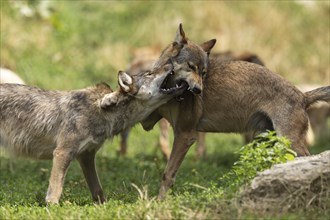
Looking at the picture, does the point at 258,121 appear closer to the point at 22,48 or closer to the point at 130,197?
the point at 130,197

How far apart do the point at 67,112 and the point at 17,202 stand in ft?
4.13

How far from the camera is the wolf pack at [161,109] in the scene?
932cm

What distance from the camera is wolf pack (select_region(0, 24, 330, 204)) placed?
9.32 m

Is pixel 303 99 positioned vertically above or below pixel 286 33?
below

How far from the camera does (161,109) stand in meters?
10.0

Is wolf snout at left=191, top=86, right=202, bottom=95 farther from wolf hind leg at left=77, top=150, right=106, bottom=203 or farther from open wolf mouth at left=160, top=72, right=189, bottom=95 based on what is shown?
wolf hind leg at left=77, top=150, right=106, bottom=203

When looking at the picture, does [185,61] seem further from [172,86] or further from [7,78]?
[7,78]

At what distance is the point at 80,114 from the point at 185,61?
1.61m

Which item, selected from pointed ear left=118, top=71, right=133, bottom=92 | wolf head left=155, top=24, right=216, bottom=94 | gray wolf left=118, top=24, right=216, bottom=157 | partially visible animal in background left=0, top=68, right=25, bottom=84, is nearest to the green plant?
wolf head left=155, top=24, right=216, bottom=94

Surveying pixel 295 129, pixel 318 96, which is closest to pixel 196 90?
pixel 295 129

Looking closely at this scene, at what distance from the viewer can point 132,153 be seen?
49.7ft

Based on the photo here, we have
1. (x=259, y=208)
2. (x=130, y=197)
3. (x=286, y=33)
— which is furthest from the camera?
(x=286, y=33)

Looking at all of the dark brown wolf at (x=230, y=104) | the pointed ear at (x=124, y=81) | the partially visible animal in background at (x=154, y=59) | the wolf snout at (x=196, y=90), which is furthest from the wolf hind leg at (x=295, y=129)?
the partially visible animal in background at (x=154, y=59)

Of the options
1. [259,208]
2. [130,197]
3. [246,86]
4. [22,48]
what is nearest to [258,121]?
[246,86]
